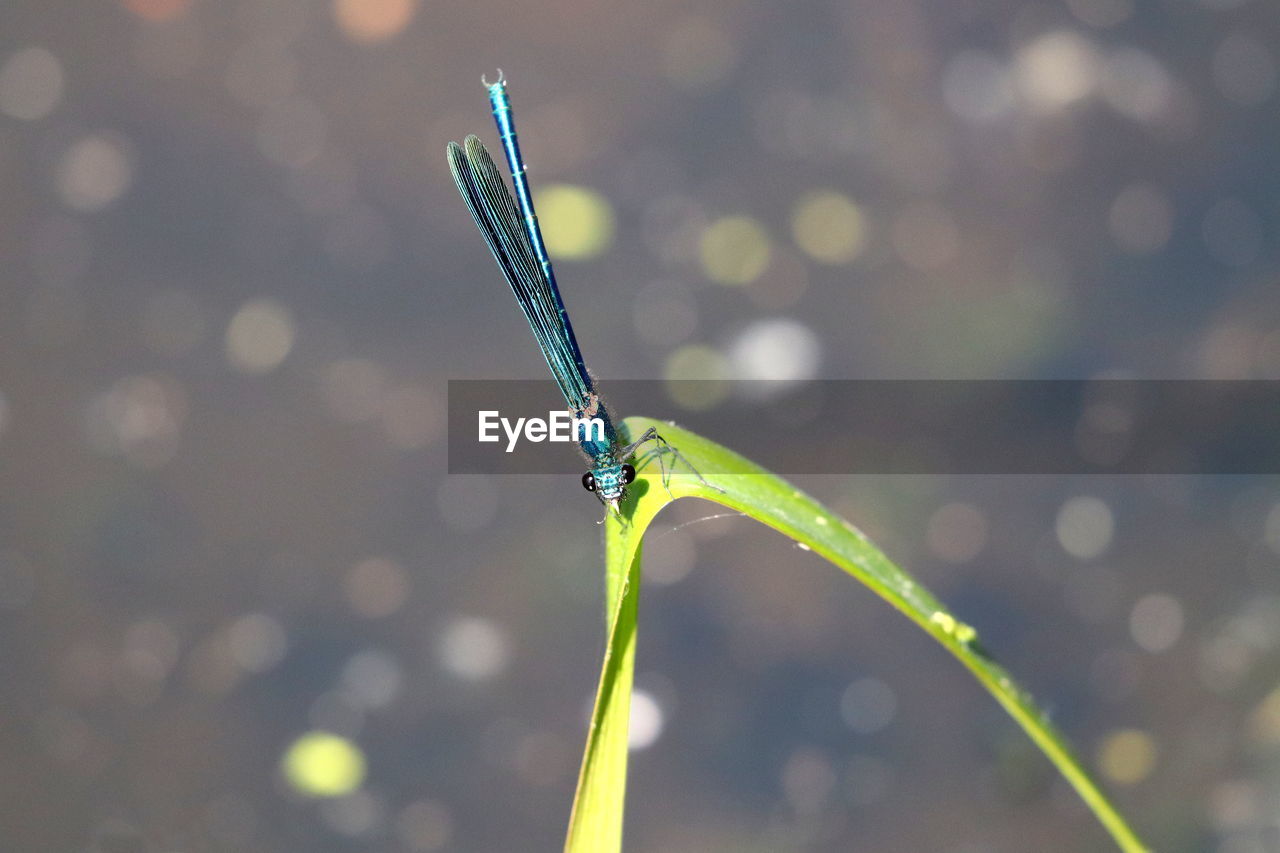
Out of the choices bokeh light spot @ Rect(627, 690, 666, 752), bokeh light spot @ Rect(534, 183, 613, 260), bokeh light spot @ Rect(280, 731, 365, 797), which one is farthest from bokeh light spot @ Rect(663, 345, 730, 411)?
bokeh light spot @ Rect(280, 731, 365, 797)

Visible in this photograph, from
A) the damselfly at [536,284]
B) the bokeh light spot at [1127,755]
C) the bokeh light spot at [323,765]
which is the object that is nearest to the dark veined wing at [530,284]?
the damselfly at [536,284]

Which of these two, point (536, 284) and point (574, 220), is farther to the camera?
point (574, 220)

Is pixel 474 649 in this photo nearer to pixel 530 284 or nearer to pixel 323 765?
pixel 323 765

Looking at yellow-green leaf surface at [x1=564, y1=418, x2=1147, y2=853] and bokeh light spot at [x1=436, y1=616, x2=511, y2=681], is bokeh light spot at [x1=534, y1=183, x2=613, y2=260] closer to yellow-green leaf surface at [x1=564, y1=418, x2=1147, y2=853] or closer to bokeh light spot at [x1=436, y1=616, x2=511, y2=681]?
bokeh light spot at [x1=436, y1=616, x2=511, y2=681]

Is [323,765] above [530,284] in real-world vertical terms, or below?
below

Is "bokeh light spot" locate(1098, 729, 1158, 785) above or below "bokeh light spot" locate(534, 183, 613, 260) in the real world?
below

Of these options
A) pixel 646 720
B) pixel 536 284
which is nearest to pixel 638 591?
pixel 536 284
